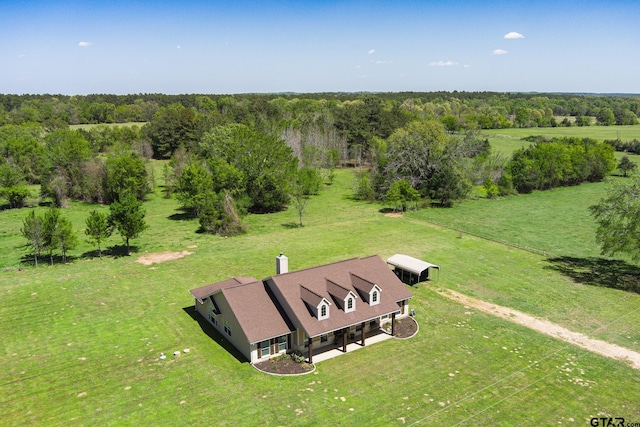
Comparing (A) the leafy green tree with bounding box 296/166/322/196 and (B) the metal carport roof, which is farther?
(A) the leafy green tree with bounding box 296/166/322/196

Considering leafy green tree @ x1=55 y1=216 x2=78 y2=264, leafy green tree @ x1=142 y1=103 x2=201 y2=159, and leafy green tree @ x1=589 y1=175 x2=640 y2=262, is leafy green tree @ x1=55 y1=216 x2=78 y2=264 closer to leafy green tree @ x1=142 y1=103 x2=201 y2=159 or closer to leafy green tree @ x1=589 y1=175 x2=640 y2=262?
leafy green tree @ x1=589 y1=175 x2=640 y2=262

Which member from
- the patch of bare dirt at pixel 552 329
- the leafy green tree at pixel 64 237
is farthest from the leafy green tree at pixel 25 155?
the patch of bare dirt at pixel 552 329

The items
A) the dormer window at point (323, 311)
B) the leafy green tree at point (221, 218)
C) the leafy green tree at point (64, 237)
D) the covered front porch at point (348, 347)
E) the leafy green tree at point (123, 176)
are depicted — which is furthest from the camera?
the leafy green tree at point (123, 176)

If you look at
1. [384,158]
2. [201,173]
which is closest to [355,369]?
[201,173]

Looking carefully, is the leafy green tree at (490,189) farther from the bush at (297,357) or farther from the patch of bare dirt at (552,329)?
the bush at (297,357)

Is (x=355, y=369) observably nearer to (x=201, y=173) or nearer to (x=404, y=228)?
(x=404, y=228)

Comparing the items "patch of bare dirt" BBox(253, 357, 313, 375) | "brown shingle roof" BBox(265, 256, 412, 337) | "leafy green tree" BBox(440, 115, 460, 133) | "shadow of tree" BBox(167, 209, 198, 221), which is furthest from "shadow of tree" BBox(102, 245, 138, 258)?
"leafy green tree" BBox(440, 115, 460, 133)
